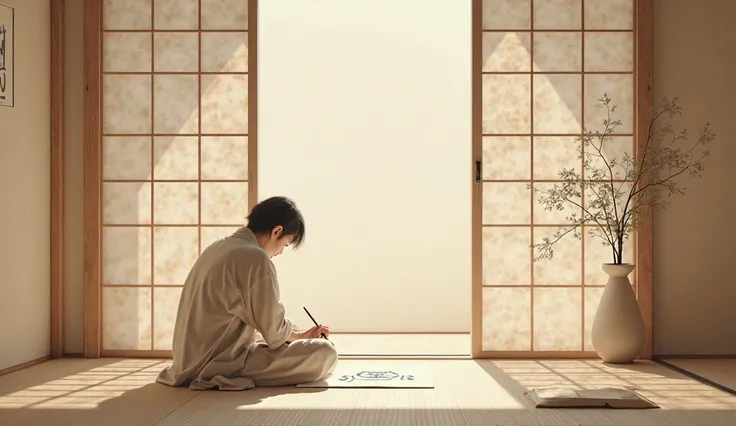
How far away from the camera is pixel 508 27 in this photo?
488 centimetres

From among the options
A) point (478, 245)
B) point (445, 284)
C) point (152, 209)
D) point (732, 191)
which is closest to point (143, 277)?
point (152, 209)

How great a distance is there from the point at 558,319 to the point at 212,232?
2075 millimetres

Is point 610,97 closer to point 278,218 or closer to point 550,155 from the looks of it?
point 550,155

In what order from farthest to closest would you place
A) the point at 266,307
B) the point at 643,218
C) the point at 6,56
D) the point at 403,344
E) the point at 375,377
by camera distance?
the point at 403,344 < the point at 643,218 < the point at 6,56 < the point at 375,377 < the point at 266,307

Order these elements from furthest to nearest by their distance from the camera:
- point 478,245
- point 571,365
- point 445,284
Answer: point 445,284 → point 478,245 → point 571,365

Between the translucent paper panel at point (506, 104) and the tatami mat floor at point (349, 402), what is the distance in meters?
1.41

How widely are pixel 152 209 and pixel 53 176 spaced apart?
0.59m

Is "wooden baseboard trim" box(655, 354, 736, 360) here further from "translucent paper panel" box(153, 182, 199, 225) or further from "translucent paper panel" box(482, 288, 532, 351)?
"translucent paper panel" box(153, 182, 199, 225)

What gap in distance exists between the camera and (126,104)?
4.90 metres

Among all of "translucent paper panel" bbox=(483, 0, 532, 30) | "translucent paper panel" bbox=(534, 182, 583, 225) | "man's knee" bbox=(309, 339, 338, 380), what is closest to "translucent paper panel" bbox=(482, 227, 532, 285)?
"translucent paper panel" bbox=(534, 182, 583, 225)

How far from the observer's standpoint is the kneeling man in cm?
362

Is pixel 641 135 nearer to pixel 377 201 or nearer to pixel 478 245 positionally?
pixel 478 245

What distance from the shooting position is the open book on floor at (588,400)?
327cm

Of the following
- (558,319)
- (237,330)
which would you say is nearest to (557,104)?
(558,319)
